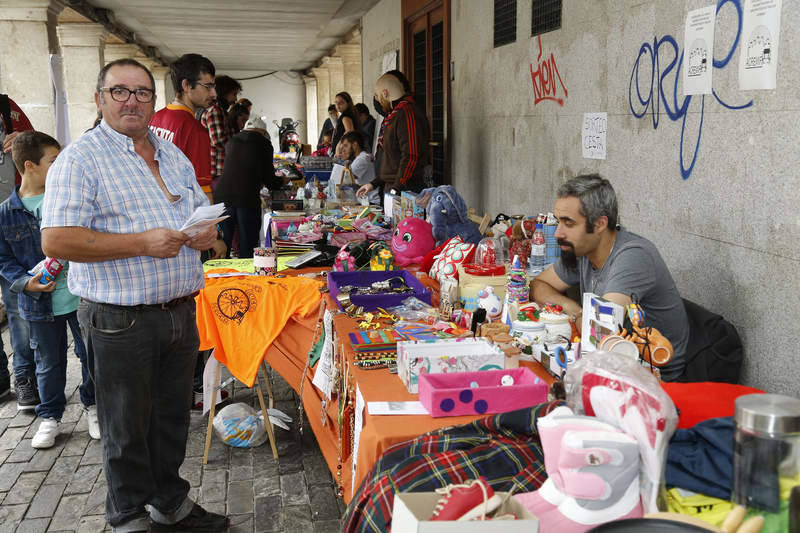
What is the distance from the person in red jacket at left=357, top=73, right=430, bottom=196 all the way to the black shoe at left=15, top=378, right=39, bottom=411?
3.22 meters

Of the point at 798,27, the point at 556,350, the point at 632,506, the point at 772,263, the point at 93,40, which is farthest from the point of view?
the point at 93,40

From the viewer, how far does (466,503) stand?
1256 millimetres

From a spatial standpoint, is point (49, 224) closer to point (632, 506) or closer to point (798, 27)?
point (632, 506)

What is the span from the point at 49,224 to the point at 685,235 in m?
2.69

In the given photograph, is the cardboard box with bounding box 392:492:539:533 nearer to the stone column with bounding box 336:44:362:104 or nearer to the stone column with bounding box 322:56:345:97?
the stone column with bounding box 336:44:362:104

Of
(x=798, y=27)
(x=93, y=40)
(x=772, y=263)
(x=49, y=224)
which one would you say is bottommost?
(x=772, y=263)

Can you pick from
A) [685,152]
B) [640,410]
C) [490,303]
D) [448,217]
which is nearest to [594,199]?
[490,303]

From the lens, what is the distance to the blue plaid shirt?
2.33 meters

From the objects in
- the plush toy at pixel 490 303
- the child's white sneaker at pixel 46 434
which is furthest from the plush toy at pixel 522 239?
the child's white sneaker at pixel 46 434

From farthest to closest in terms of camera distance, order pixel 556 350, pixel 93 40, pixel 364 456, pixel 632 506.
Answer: pixel 93 40 < pixel 556 350 < pixel 364 456 < pixel 632 506

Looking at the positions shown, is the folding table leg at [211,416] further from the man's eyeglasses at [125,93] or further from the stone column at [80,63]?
the stone column at [80,63]

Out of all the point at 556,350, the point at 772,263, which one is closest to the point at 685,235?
the point at 772,263

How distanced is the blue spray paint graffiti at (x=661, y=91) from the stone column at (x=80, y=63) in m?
10.9

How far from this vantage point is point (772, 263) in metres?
2.68
